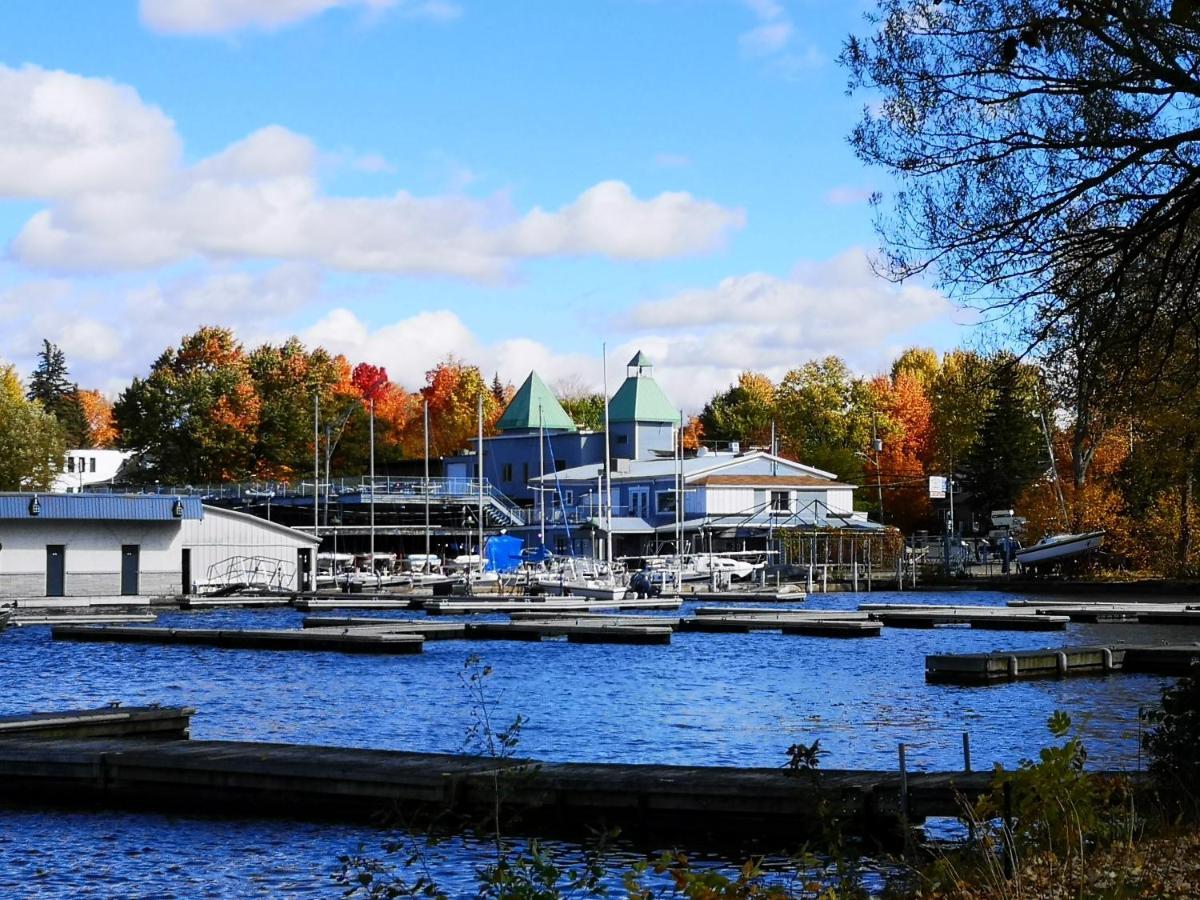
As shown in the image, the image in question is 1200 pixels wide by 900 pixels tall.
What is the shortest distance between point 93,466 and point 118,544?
7821 cm

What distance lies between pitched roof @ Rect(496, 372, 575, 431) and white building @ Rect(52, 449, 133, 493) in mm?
32588

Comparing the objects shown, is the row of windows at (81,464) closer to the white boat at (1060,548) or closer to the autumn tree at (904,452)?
the autumn tree at (904,452)

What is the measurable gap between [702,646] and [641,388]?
74.7 m

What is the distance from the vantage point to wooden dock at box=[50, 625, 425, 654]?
4550 centimetres

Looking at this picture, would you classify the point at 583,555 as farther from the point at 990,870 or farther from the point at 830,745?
the point at 990,870

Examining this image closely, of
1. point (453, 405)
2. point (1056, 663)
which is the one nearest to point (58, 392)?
point (453, 405)

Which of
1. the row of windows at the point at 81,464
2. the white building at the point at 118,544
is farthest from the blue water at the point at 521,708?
the row of windows at the point at 81,464

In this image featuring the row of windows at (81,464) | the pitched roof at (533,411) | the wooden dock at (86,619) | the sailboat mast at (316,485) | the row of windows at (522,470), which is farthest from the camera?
the row of windows at (81,464)

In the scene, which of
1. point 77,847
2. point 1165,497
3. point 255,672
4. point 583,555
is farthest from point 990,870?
point 583,555

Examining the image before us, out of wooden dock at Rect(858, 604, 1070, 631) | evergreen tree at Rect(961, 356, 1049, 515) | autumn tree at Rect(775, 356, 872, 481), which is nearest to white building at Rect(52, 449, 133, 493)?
autumn tree at Rect(775, 356, 872, 481)

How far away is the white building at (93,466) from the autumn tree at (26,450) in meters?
27.6

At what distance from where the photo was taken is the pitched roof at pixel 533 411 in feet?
413

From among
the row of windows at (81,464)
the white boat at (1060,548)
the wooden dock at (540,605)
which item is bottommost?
the wooden dock at (540,605)

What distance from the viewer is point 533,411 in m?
126
